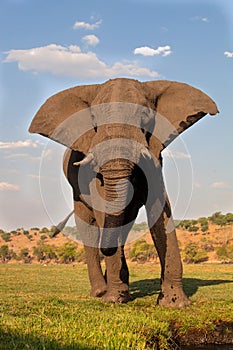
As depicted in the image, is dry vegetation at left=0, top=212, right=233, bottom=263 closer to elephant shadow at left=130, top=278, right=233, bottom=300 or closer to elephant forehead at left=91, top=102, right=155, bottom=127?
elephant shadow at left=130, top=278, right=233, bottom=300

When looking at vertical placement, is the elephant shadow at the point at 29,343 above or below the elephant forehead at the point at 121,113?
below

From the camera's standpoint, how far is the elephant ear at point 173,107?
1116cm

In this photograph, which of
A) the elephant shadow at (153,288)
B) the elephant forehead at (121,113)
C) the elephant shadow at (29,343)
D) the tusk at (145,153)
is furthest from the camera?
the elephant shadow at (153,288)

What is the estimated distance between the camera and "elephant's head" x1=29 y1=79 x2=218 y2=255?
9430mm

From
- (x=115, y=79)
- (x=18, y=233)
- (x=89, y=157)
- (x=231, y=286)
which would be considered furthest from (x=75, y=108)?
(x=18, y=233)

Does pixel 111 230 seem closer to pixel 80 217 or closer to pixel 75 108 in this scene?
pixel 75 108

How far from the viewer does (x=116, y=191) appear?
9.34 meters

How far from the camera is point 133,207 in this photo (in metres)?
11.4

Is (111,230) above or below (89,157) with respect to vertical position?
below

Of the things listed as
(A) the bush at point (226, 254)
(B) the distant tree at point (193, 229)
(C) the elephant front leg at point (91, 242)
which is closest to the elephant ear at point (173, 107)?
(C) the elephant front leg at point (91, 242)

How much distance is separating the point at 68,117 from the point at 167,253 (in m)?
3.42

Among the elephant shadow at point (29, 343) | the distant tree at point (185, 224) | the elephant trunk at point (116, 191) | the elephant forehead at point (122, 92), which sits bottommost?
the elephant shadow at point (29, 343)

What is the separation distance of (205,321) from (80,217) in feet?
19.4

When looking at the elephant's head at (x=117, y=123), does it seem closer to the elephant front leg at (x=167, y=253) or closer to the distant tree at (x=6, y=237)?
the elephant front leg at (x=167, y=253)
